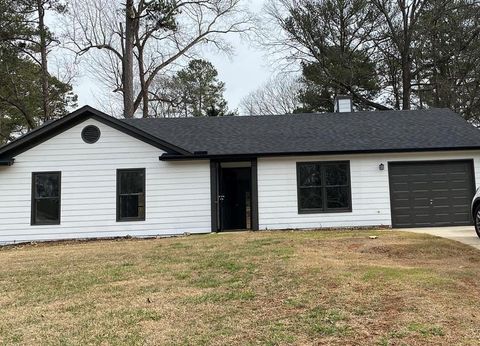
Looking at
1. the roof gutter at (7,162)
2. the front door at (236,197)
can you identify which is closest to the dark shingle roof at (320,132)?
the front door at (236,197)

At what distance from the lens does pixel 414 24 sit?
23.4m

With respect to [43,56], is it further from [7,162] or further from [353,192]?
[353,192]

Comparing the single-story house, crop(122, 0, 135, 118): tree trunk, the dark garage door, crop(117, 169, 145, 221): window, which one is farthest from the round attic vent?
crop(122, 0, 135, 118): tree trunk

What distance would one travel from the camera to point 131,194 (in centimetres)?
1310

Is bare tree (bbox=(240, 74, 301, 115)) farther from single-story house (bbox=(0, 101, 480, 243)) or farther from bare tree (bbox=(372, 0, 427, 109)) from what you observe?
single-story house (bbox=(0, 101, 480, 243))

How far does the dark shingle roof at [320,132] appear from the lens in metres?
13.3

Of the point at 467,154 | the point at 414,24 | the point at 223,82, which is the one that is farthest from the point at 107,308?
the point at 223,82

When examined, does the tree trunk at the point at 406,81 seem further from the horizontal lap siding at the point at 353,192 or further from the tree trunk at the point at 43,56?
the tree trunk at the point at 43,56

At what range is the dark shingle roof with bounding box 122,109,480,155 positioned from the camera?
13320 mm

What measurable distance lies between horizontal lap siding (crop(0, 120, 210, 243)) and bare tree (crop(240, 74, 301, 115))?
20273 millimetres

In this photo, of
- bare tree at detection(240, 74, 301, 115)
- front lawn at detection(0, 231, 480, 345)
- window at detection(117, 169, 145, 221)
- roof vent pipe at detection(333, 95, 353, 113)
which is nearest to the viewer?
front lawn at detection(0, 231, 480, 345)

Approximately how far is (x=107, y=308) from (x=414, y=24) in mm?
23351

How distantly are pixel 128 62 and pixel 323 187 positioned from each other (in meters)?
15.8

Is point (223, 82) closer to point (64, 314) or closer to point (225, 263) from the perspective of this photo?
point (225, 263)
